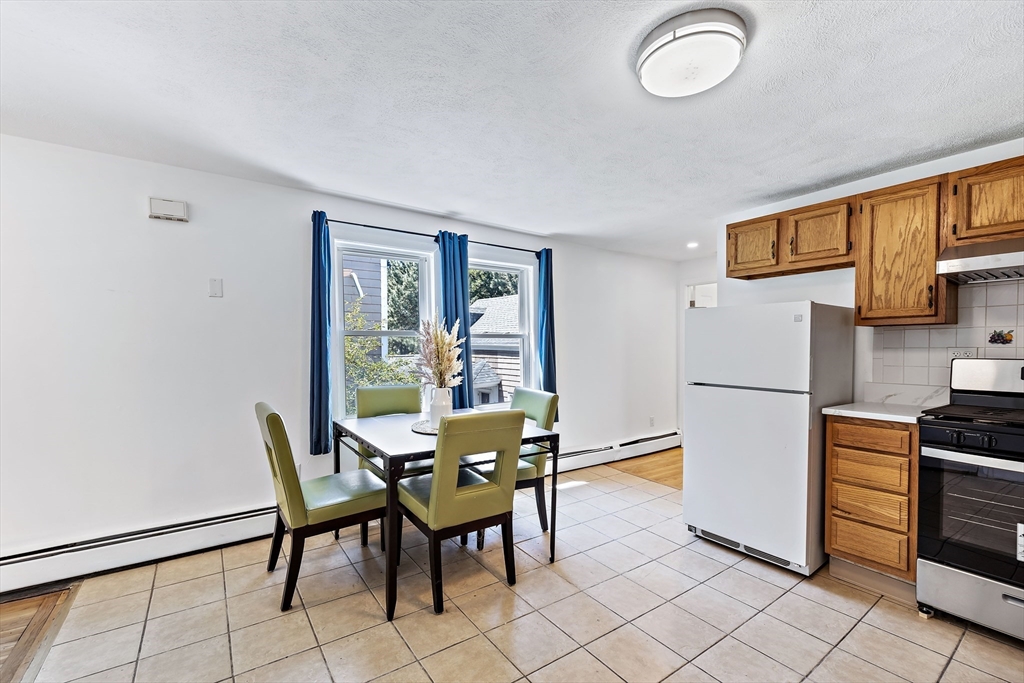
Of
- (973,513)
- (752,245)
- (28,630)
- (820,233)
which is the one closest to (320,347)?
(28,630)

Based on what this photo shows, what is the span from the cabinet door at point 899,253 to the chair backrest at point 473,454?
7.38 ft

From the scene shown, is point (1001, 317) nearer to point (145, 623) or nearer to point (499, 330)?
point (499, 330)

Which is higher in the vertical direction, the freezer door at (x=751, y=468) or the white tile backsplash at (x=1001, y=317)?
the white tile backsplash at (x=1001, y=317)

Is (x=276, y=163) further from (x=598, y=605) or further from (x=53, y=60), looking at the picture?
(x=598, y=605)

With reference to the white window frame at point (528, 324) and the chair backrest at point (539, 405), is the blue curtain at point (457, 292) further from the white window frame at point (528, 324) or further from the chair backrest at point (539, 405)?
the white window frame at point (528, 324)

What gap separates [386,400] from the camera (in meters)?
3.30

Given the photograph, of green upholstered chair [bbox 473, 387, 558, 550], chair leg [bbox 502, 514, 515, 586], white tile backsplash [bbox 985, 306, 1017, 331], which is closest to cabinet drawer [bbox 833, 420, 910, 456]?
white tile backsplash [bbox 985, 306, 1017, 331]

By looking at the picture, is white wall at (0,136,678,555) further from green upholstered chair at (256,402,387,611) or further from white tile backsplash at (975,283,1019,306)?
white tile backsplash at (975,283,1019,306)

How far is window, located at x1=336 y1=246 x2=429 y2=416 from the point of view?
3.50 meters

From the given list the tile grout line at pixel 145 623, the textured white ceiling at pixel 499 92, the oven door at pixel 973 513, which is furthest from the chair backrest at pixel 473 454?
the oven door at pixel 973 513

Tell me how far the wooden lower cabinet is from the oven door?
6 cm

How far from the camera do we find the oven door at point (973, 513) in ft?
6.31

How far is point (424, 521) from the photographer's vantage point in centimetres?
226

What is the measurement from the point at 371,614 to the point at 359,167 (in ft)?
8.30
